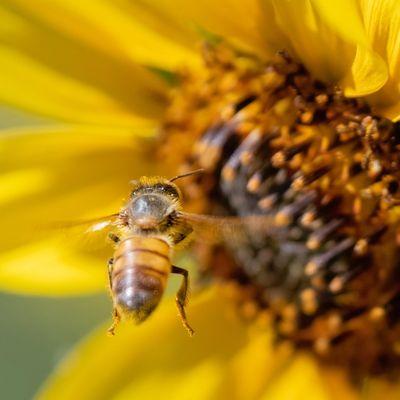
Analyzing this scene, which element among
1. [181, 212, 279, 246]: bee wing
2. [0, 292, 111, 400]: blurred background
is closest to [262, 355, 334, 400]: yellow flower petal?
[0, 292, 111, 400]: blurred background

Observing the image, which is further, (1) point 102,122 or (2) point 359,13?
(1) point 102,122

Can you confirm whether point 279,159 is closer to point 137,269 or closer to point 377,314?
point 377,314

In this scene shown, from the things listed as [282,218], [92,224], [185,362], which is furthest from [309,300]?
[92,224]

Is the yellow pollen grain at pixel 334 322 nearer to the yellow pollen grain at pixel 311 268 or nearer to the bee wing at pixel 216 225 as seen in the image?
the yellow pollen grain at pixel 311 268

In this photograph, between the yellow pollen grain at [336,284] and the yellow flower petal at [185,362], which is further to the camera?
the yellow flower petal at [185,362]

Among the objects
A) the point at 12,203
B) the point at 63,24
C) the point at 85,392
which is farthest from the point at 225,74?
the point at 85,392

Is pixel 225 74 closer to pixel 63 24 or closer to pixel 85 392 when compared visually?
pixel 63 24

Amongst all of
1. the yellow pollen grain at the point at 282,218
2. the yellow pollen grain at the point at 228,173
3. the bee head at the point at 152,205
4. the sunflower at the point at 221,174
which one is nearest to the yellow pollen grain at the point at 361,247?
the sunflower at the point at 221,174
